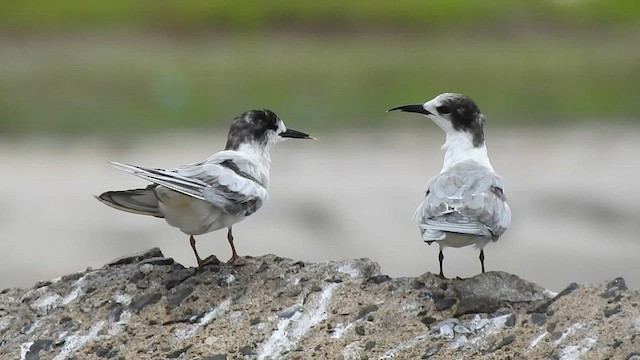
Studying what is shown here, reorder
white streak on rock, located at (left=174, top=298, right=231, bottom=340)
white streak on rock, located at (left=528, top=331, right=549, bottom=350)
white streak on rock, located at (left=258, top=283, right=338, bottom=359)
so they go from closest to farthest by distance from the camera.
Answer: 1. white streak on rock, located at (left=528, top=331, right=549, bottom=350)
2. white streak on rock, located at (left=258, top=283, right=338, bottom=359)
3. white streak on rock, located at (left=174, top=298, right=231, bottom=340)

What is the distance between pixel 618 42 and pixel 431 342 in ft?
72.2

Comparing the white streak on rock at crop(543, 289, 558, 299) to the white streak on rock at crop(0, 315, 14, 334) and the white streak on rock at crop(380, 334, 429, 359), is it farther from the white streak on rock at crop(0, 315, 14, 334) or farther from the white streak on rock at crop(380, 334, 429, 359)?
the white streak on rock at crop(0, 315, 14, 334)

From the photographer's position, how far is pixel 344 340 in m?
5.18

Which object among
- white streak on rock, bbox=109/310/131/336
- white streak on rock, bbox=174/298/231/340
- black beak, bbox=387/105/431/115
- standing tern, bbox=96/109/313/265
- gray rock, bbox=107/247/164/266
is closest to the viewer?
white streak on rock, bbox=174/298/231/340

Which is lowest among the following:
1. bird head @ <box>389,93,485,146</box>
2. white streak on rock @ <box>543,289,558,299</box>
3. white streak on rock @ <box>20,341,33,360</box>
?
white streak on rock @ <box>20,341,33,360</box>

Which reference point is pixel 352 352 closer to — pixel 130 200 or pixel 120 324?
pixel 120 324

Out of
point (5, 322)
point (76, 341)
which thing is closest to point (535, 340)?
point (76, 341)

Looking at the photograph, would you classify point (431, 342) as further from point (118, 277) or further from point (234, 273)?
point (118, 277)

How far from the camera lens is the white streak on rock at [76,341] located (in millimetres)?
5398

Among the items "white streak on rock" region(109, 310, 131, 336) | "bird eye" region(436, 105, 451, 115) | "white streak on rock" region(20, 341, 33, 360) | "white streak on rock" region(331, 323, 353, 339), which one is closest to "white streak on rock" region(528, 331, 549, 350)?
"white streak on rock" region(331, 323, 353, 339)

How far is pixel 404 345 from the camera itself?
16.8 feet

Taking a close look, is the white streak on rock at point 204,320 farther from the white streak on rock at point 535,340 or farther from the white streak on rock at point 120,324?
the white streak on rock at point 535,340

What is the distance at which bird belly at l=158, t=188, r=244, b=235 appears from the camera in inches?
223

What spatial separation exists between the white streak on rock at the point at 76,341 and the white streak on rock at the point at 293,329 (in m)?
0.71
